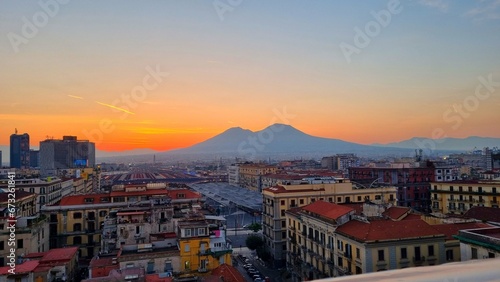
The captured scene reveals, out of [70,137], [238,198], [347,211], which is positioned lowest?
[238,198]

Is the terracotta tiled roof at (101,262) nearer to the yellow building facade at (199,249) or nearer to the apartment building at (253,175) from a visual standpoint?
the yellow building facade at (199,249)

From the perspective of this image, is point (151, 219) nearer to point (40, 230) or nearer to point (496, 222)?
point (40, 230)

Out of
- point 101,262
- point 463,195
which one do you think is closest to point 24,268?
point 101,262

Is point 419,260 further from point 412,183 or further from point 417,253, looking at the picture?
point 412,183

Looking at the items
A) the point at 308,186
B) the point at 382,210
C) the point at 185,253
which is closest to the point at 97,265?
the point at 185,253

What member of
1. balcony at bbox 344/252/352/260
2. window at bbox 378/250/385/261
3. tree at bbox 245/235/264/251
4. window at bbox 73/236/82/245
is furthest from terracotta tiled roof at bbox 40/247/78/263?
window at bbox 378/250/385/261

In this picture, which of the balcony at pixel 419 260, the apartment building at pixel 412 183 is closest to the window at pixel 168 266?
the balcony at pixel 419 260

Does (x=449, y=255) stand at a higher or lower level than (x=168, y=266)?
higher

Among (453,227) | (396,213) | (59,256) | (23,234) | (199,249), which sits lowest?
(59,256)
